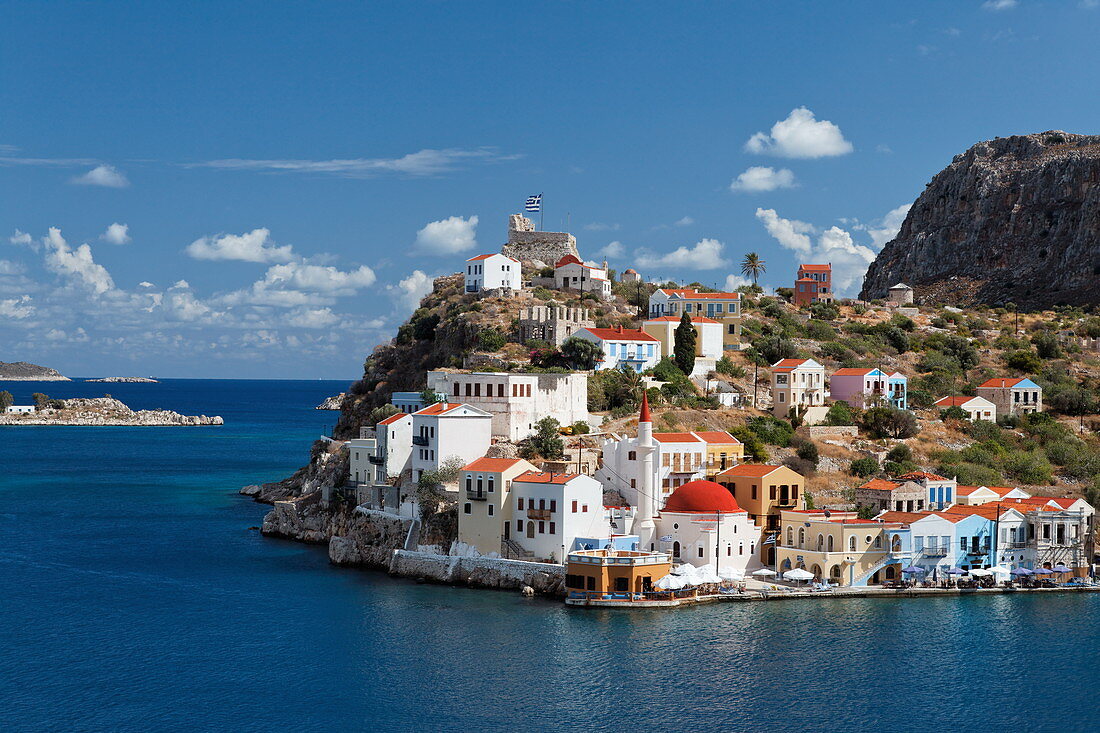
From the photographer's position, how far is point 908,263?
143 m

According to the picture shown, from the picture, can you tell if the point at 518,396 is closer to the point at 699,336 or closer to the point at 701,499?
the point at 701,499

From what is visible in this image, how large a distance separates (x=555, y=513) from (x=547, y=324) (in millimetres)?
29020

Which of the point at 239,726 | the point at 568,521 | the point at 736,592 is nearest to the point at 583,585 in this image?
the point at 568,521

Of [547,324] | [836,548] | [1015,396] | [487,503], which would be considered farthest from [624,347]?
[1015,396]

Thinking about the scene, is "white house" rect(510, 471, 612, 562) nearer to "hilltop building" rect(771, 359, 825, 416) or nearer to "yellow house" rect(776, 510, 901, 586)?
"yellow house" rect(776, 510, 901, 586)

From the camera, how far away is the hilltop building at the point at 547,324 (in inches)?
3115

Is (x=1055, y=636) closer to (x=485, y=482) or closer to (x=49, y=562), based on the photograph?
(x=485, y=482)

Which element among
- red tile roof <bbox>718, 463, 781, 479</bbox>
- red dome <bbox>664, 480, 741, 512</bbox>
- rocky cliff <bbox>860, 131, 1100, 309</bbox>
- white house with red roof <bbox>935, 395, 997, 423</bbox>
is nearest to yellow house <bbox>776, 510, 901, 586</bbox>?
red tile roof <bbox>718, 463, 781, 479</bbox>

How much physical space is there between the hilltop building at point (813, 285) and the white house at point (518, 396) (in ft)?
172

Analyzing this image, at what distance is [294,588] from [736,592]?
19.8 metres

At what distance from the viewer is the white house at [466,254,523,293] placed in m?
90.8

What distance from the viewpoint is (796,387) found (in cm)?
7700

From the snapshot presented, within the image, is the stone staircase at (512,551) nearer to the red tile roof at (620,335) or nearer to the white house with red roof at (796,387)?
the red tile roof at (620,335)

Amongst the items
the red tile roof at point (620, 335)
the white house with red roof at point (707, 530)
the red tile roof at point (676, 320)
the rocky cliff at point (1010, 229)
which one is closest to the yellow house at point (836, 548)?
the white house with red roof at point (707, 530)
